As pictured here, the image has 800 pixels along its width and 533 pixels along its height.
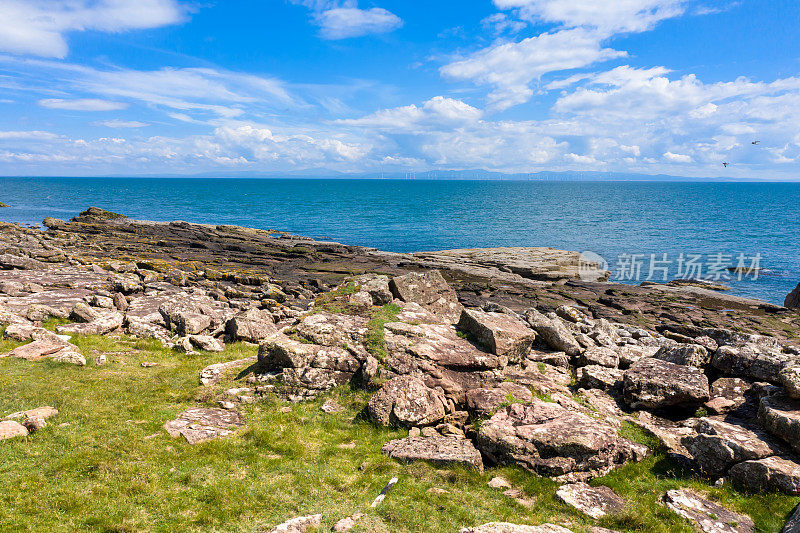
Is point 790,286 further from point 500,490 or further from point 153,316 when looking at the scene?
point 153,316

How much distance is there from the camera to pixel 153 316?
80.6 feet

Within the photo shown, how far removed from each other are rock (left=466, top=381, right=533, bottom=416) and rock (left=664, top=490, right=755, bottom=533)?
4.89 meters

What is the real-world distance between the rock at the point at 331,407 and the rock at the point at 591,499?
772cm

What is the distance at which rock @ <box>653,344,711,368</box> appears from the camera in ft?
55.8

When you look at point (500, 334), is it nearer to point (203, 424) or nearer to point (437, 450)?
point (437, 450)

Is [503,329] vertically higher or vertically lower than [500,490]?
higher

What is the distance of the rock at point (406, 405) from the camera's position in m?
14.2

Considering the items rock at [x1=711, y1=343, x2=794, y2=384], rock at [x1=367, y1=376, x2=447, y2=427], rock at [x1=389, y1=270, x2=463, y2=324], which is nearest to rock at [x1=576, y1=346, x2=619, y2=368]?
rock at [x1=711, y1=343, x2=794, y2=384]

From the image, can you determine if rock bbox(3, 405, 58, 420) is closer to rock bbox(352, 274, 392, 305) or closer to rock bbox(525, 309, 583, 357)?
rock bbox(352, 274, 392, 305)

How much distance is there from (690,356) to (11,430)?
74.8 feet

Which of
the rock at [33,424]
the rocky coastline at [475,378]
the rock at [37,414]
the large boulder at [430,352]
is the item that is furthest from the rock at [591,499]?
the rock at [37,414]

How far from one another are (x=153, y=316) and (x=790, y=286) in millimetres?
76881

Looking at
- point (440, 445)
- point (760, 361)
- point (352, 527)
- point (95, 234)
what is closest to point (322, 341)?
point (440, 445)

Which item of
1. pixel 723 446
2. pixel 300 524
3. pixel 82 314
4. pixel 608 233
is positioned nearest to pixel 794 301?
pixel 723 446
